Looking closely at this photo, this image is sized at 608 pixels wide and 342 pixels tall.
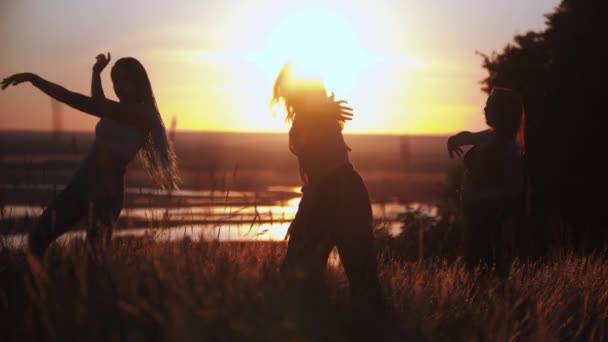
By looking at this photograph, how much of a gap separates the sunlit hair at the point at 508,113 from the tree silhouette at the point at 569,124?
7914mm

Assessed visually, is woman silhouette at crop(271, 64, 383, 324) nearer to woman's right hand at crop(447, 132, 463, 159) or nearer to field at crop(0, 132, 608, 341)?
field at crop(0, 132, 608, 341)

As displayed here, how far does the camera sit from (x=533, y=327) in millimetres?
6051

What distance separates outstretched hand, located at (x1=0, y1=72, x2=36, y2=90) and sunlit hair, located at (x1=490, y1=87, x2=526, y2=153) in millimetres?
3468

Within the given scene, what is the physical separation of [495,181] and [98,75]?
3.21 metres

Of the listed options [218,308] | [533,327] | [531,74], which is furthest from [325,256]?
[531,74]

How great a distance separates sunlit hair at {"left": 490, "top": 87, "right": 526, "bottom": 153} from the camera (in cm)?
668

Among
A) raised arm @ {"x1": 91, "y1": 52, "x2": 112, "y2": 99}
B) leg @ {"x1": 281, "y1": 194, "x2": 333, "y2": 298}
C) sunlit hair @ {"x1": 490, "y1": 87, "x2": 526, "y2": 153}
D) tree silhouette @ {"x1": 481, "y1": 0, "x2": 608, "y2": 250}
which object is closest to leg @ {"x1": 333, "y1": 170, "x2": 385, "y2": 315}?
leg @ {"x1": 281, "y1": 194, "x2": 333, "y2": 298}

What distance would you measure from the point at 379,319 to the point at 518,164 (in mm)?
1976

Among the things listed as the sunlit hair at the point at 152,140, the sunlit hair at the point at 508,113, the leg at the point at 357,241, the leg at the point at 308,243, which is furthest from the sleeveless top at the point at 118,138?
the sunlit hair at the point at 508,113

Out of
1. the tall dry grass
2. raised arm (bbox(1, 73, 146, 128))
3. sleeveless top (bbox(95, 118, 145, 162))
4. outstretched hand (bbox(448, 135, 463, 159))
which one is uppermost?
raised arm (bbox(1, 73, 146, 128))

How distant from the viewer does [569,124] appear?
623 inches

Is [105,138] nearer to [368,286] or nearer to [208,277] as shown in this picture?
[208,277]

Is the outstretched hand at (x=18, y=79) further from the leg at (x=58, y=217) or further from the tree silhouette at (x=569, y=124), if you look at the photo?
the tree silhouette at (x=569, y=124)

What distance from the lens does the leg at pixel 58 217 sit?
588 cm
